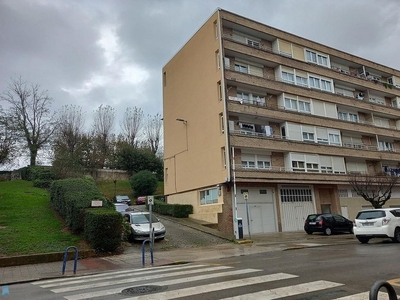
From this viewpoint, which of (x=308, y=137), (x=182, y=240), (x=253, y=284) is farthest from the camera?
(x=308, y=137)

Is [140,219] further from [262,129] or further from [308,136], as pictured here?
[308,136]

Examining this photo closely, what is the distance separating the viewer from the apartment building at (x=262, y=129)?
2584 cm

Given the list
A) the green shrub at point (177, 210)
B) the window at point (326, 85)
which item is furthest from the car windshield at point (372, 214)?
the window at point (326, 85)

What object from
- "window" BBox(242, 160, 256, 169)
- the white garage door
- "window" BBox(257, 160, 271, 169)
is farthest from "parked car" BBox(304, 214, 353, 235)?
"window" BBox(242, 160, 256, 169)

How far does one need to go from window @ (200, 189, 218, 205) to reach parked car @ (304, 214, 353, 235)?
6.87 meters

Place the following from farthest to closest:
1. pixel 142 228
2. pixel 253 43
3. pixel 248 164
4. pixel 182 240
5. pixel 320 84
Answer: pixel 320 84 < pixel 253 43 < pixel 248 164 < pixel 182 240 < pixel 142 228

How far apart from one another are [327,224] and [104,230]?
48.2 ft

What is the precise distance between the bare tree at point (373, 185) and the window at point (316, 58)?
36.8ft

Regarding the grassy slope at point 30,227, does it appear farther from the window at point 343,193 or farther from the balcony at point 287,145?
the window at point 343,193

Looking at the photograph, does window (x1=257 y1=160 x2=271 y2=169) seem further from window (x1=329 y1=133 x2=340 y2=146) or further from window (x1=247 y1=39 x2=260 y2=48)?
window (x1=247 y1=39 x2=260 y2=48)

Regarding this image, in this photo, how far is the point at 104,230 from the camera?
15.0 meters

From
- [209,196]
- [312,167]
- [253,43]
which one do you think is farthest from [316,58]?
[209,196]

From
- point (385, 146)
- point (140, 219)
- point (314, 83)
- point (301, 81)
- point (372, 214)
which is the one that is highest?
point (314, 83)

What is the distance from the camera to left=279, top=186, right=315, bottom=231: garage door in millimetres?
27281
